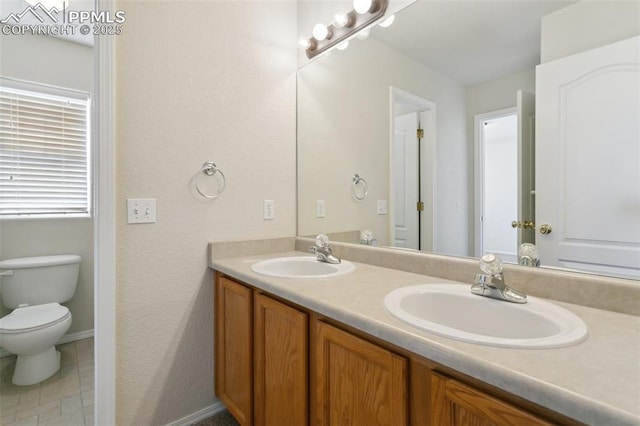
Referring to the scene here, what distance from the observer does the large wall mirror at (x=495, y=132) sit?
894 millimetres

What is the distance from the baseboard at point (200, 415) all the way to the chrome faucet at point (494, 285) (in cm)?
151

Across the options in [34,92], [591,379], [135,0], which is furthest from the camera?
[34,92]

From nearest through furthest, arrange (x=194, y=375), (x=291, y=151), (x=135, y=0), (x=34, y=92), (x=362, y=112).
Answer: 1. (x=135, y=0)
2. (x=194, y=375)
3. (x=362, y=112)
4. (x=291, y=151)
5. (x=34, y=92)

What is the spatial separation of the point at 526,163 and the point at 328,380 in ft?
3.23

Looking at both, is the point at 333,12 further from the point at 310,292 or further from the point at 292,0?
the point at 310,292

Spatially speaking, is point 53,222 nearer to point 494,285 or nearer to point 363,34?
point 363,34

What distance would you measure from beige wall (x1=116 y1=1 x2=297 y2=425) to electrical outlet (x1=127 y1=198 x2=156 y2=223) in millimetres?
24

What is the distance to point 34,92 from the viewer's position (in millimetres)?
2375

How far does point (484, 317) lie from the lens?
0.94 m

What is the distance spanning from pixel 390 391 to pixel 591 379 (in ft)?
1.35

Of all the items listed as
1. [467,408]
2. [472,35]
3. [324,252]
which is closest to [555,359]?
[467,408]

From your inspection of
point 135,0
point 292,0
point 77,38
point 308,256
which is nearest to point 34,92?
point 77,38

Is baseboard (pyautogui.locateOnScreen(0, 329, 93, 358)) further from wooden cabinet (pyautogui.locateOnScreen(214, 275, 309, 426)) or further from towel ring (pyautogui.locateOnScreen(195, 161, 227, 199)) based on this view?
towel ring (pyautogui.locateOnScreen(195, 161, 227, 199))

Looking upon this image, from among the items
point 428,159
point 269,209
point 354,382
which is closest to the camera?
point 354,382
